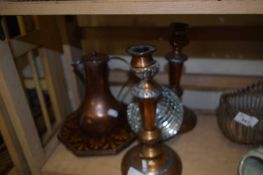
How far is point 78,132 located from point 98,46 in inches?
13.0

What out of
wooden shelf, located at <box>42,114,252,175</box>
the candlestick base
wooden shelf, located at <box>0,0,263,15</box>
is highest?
wooden shelf, located at <box>0,0,263,15</box>

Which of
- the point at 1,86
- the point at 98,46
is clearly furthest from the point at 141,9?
the point at 98,46

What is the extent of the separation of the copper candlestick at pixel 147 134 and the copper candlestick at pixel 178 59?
161mm

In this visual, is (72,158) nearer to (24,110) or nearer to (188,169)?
(24,110)

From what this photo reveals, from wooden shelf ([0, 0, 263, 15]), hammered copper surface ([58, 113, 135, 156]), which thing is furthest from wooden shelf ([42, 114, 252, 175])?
wooden shelf ([0, 0, 263, 15])

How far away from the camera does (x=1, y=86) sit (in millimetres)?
601

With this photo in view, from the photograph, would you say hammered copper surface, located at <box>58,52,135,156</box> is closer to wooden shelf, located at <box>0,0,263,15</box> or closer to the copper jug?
the copper jug

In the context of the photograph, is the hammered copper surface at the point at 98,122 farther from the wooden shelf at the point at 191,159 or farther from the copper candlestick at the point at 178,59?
the copper candlestick at the point at 178,59

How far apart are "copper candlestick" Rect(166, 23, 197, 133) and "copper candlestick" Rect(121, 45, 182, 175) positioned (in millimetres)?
161

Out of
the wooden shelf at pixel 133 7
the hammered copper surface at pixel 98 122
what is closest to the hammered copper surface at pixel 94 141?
the hammered copper surface at pixel 98 122

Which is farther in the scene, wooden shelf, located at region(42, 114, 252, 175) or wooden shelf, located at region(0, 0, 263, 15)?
wooden shelf, located at region(42, 114, 252, 175)

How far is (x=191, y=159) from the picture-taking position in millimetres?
742

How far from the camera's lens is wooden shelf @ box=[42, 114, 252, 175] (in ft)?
2.33

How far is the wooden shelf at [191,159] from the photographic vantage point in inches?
28.0
